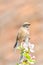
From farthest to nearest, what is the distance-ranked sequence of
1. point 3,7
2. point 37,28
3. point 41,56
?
point 3,7, point 37,28, point 41,56

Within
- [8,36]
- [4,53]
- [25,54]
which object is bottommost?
[25,54]

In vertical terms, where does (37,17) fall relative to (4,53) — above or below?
above

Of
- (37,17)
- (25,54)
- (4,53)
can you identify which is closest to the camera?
(25,54)

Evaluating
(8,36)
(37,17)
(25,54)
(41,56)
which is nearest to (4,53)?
(8,36)

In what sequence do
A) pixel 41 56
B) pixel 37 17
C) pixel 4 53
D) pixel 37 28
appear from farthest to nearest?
pixel 37 17 → pixel 37 28 → pixel 4 53 → pixel 41 56

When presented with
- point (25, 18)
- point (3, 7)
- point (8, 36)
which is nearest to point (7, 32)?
point (8, 36)

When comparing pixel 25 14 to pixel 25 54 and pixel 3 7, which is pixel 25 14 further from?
pixel 25 54

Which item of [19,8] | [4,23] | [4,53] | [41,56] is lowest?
[41,56]

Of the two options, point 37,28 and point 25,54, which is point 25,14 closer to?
point 37,28

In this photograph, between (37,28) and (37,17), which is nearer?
(37,28)
